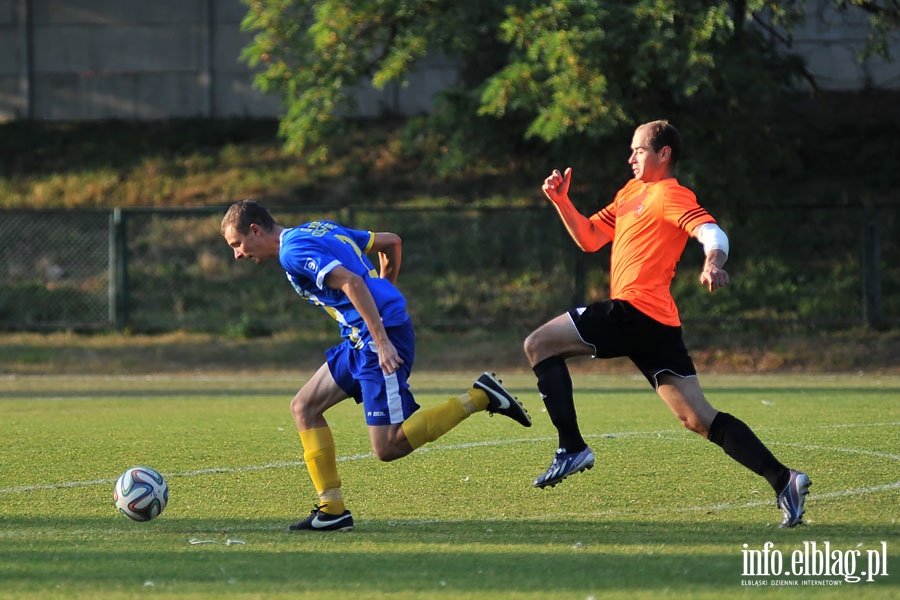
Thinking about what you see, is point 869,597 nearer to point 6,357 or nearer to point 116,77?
point 6,357

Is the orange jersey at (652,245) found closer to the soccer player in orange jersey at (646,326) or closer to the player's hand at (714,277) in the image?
the soccer player in orange jersey at (646,326)

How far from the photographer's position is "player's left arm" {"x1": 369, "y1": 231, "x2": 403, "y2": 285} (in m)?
6.69

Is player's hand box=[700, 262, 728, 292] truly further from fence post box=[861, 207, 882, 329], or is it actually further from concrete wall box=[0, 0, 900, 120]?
concrete wall box=[0, 0, 900, 120]

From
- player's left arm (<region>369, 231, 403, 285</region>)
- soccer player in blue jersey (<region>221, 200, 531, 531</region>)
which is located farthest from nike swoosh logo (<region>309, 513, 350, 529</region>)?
player's left arm (<region>369, 231, 403, 285</region>)

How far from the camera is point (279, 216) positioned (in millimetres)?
22125

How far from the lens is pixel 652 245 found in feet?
20.5

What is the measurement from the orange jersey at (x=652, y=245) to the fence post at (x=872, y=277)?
13733mm

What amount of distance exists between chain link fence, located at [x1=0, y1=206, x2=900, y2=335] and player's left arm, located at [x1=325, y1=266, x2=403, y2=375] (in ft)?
44.4

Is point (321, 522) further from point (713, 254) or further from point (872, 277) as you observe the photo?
point (872, 277)

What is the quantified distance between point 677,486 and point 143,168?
20.6m

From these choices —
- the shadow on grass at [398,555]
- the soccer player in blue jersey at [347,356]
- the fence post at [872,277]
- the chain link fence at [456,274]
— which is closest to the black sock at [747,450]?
the shadow on grass at [398,555]

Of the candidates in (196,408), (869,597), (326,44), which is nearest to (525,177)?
(326,44)

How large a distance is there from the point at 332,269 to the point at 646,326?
1569 millimetres

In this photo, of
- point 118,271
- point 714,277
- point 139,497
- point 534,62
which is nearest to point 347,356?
point 139,497
